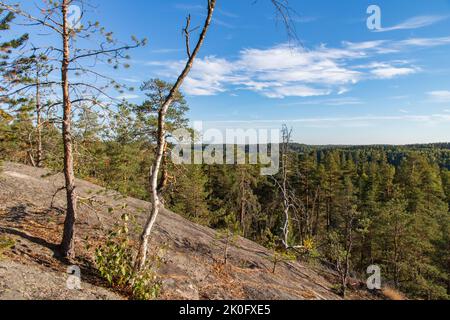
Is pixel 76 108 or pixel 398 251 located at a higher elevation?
pixel 76 108

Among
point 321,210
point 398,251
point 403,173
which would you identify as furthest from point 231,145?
point 403,173

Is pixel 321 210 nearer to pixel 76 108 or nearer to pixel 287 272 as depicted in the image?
pixel 287 272

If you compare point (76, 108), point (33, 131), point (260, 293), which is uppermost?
point (76, 108)

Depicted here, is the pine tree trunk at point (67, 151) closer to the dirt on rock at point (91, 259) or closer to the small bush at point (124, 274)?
the dirt on rock at point (91, 259)

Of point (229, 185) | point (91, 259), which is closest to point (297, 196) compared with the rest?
point (229, 185)

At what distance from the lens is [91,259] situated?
25.1 ft

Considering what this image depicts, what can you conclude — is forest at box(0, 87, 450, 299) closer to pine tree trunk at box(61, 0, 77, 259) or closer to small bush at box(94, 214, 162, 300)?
pine tree trunk at box(61, 0, 77, 259)

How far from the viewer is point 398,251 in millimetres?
27266

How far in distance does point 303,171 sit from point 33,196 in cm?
3540

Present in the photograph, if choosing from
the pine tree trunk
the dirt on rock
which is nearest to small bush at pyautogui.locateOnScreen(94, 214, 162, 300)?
the dirt on rock

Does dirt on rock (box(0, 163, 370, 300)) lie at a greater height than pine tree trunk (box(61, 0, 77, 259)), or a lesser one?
lesser

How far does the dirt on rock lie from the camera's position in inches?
232

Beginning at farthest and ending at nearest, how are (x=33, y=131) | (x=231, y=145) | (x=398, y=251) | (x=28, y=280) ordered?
(x=231, y=145) < (x=398, y=251) < (x=33, y=131) < (x=28, y=280)

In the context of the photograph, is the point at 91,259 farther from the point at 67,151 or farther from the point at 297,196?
the point at 297,196
